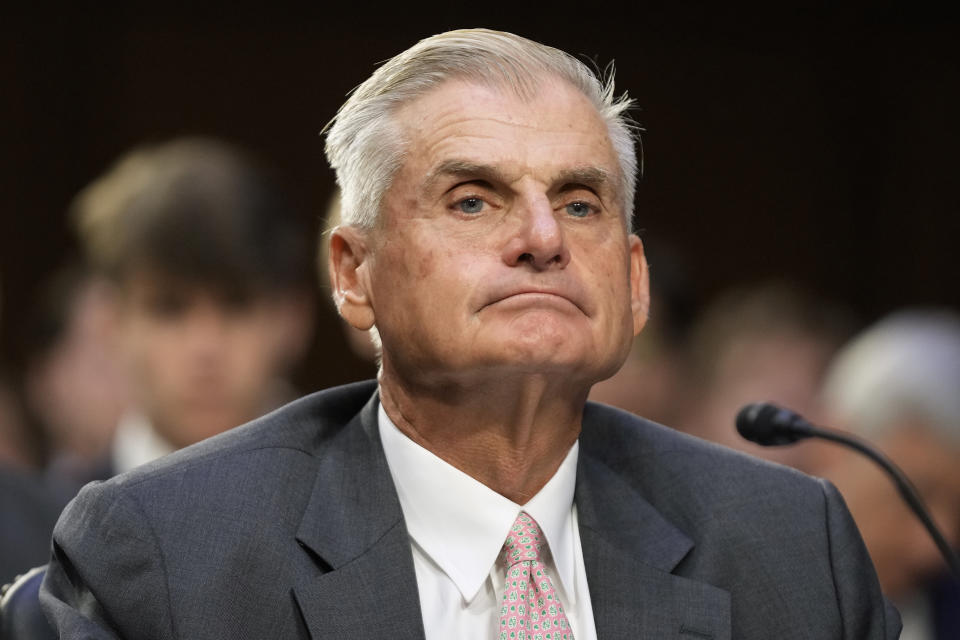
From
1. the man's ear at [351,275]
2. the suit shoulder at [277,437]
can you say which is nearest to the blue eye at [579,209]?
the man's ear at [351,275]

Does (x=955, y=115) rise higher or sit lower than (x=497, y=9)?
lower

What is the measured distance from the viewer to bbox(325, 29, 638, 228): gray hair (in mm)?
2498

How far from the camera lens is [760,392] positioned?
5.98 m

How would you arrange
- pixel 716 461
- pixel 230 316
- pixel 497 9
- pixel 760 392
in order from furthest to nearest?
pixel 497 9, pixel 760 392, pixel 230 316, pixel 716 461

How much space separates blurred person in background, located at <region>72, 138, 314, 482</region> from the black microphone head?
5.66 ft

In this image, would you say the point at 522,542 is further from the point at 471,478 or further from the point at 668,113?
the point at 668,113

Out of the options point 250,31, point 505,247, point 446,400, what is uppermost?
point 505,247

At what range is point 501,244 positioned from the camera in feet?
7.74

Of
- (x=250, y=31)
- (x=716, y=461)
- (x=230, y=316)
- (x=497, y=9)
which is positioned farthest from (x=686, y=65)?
(x=716, y=461)

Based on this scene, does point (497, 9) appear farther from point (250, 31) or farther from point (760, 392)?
point (760, 392)

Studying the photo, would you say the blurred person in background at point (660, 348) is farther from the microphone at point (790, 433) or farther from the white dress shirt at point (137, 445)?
the microphone at point (790, 433)

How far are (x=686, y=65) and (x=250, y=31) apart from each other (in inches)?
90.1

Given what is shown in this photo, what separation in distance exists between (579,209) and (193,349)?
177 cm

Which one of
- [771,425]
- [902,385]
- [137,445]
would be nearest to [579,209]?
[771,425]
